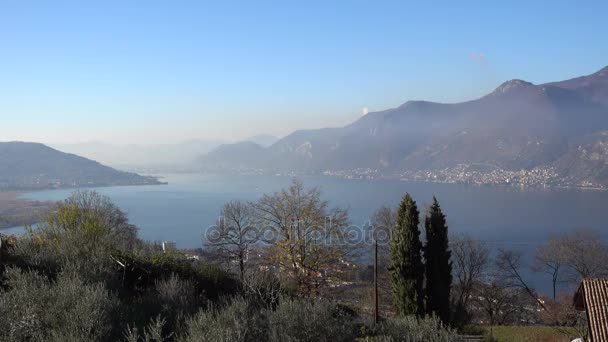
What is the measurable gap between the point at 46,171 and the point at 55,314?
91870 mm

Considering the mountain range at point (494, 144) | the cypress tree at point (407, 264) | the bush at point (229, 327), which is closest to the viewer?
the bush at point (229, 327)

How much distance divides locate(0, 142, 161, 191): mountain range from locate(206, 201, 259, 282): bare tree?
198 feet

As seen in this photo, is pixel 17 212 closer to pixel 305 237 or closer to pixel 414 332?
pixel 305 237

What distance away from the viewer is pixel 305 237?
1834 cm

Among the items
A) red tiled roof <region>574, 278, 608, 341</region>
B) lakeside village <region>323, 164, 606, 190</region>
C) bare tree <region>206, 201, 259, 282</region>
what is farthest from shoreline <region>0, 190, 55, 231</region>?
lakeside village <region>323, 164, 606, 190</region>

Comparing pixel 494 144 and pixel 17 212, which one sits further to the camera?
pixel 494 144

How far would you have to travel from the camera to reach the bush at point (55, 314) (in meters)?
4.36

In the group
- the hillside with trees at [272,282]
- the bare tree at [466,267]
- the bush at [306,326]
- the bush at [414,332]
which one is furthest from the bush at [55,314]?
the bare tree at [466,267]

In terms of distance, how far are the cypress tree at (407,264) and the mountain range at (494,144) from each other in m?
78.0

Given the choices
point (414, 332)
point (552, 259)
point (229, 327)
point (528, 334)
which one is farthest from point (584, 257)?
point (229, 327)

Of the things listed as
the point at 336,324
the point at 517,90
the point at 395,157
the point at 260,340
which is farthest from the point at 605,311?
the point at 517,90

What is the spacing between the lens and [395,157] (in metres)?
137

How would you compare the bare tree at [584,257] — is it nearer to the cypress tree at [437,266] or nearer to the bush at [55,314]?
the cypress tree at [437,266]

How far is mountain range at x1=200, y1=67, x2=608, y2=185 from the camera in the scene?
101 m
